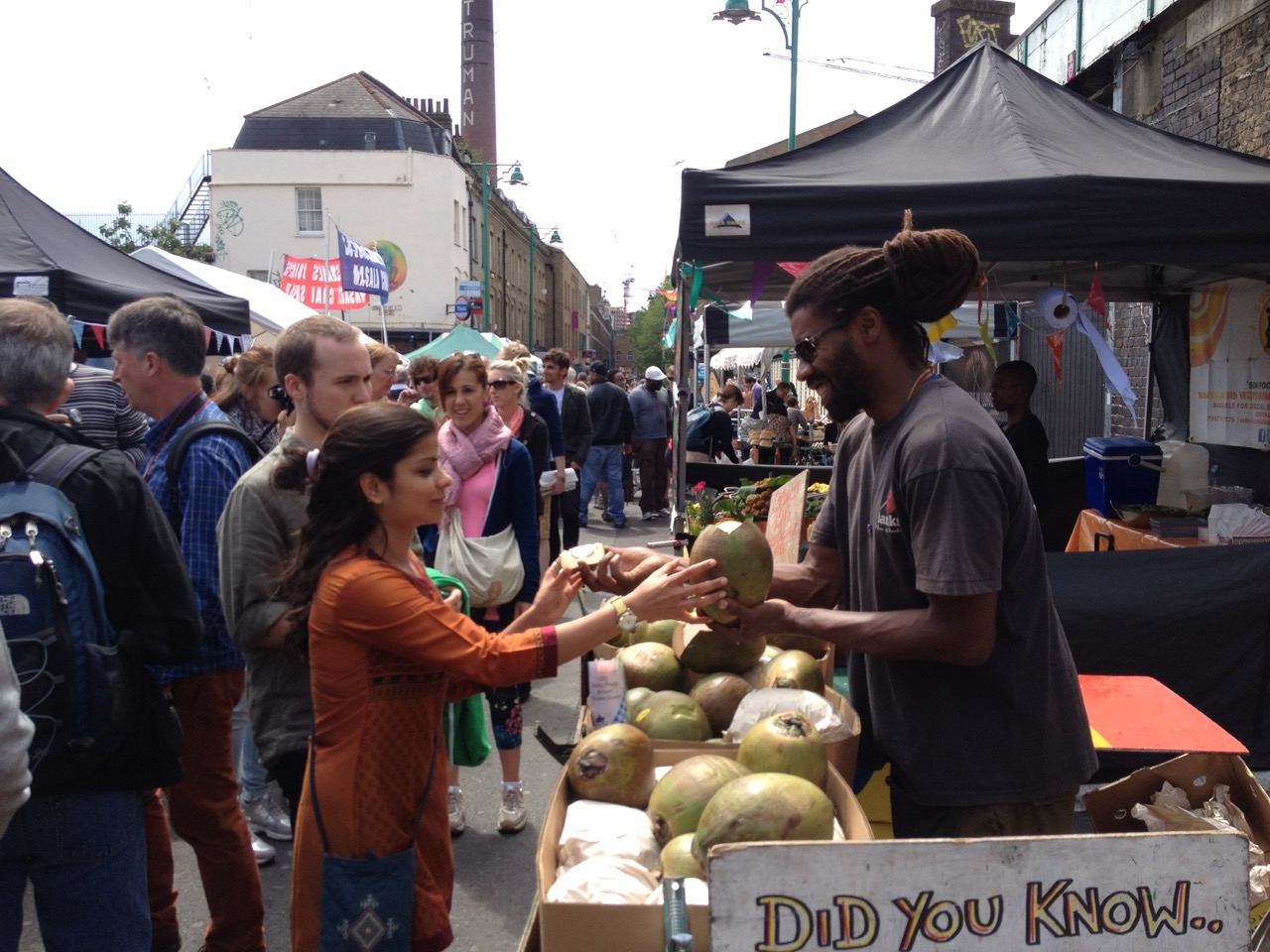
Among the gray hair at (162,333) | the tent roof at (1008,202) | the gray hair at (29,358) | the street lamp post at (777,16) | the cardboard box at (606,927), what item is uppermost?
the street lamp post at (777,16)

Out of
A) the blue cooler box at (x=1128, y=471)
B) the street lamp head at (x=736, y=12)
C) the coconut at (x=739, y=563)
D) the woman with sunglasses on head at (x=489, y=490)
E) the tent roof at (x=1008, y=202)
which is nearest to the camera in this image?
the coconut at (x=739, y=563)

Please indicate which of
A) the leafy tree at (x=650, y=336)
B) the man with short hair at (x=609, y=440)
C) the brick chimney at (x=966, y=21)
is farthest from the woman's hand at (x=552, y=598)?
the leafy tree at (x=650, y=336)

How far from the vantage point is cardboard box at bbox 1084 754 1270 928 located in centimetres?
274

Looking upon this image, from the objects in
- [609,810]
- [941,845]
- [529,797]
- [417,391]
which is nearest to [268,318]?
[417,391]

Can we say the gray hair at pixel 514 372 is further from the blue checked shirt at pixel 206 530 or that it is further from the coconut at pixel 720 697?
the coconut at pixel 720 697

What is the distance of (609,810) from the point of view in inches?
84.0

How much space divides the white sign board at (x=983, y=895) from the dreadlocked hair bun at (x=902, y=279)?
1.07m

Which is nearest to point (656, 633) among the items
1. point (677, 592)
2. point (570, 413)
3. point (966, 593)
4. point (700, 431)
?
point (677, 592)

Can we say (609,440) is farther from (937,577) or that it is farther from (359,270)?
(937,577)

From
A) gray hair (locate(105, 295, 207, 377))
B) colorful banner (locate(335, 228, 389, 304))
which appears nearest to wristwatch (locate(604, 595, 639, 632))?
gray hair (locate(105, 295, 207, 377))

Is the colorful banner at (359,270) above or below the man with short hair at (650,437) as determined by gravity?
above

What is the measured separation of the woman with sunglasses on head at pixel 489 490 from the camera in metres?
4.61

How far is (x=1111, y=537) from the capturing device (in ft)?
20.7

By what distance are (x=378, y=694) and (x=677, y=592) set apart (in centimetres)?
69
